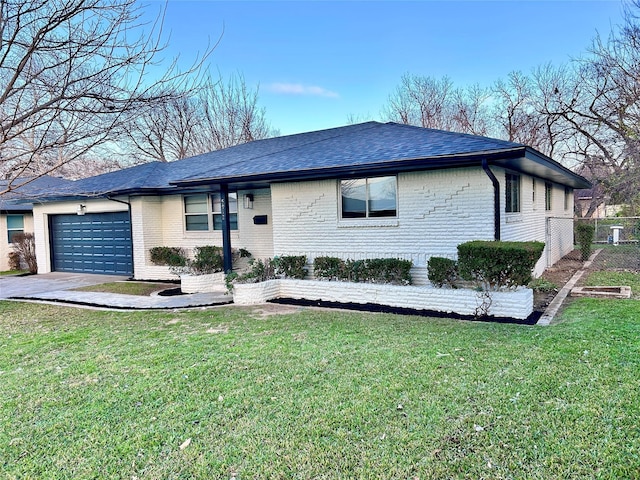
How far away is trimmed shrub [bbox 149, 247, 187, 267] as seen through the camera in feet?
43.1

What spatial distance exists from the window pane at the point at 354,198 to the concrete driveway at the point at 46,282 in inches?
317

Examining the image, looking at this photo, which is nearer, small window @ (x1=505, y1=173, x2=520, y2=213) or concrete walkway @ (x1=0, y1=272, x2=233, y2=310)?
concrete walkway @ (x1=0, y1=272, x2=233, y2=310)

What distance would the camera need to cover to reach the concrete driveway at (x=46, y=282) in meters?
11.6

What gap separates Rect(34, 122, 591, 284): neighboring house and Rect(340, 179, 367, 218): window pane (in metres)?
0.03

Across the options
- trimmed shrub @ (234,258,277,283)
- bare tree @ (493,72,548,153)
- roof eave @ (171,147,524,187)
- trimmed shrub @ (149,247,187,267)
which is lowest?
trimmed shrub @ (234,258,277,283)

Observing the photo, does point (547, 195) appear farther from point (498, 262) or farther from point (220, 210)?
point (220, 210)

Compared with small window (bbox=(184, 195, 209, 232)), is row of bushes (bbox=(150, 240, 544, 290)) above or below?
below

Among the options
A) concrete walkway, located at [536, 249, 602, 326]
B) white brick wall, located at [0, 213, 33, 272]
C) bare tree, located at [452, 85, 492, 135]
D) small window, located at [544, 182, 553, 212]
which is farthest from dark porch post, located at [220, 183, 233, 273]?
bare tree, located at [452, 85, 492, 135]

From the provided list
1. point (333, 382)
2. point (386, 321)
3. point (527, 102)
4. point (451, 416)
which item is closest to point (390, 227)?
point (386, 321)

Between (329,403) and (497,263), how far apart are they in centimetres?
468

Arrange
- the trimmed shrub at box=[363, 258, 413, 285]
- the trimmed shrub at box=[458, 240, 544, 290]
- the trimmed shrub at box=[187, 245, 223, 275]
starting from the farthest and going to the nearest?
the trimmed shrub at box=[187, 245, 223, 275] < the trimmed shrub at box=[363, 258, 413, 285] < the trimmed shrub at box=[458, 240, 544, 290]

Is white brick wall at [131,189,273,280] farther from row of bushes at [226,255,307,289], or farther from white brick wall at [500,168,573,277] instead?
white brick wall at [500,168,573,277]

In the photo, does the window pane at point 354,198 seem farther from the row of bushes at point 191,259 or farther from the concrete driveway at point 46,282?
the concrete driveway at point 46,282

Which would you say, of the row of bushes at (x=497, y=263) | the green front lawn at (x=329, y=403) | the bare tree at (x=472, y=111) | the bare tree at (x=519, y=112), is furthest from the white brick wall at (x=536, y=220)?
the bare tree at (x=472, y=111)
